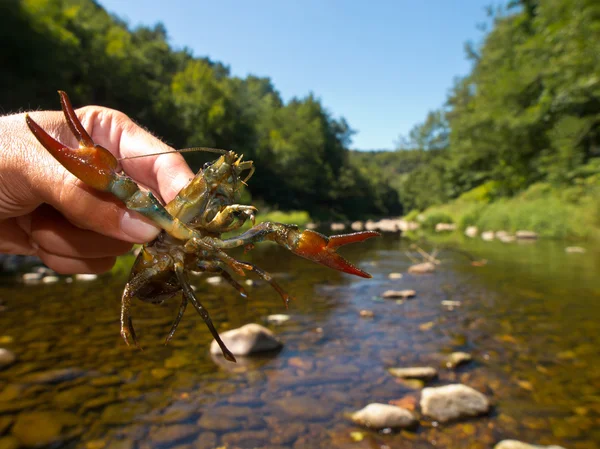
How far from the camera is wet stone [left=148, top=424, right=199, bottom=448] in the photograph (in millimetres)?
4055

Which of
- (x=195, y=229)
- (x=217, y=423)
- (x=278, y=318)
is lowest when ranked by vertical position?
(x=217, y=423)

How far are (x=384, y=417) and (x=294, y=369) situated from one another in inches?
68.8

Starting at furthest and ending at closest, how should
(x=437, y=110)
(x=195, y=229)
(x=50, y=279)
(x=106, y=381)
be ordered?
(x=437, y=110), (x=50, y=279), (x=106, y=381), (x=195, y=229)

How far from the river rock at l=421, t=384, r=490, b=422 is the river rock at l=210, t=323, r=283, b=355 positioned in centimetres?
260

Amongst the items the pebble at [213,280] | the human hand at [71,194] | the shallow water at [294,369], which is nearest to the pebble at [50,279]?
the shallow water at [294,369]

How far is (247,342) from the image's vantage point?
6172 millimetres

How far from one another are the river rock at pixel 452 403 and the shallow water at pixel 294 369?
0.12 meters

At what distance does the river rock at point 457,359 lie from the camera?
19.4ft

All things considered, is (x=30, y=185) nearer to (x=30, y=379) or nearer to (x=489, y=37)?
(x=30, y=379)

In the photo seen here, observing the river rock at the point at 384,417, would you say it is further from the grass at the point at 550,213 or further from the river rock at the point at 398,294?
the grass at the point at 550,213

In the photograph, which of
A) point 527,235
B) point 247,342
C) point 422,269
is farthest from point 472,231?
point 247,342

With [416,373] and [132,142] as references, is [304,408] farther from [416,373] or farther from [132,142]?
[132,142]

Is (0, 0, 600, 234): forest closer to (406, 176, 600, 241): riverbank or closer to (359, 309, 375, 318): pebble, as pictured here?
(406, 176, 600, 241): riverbank

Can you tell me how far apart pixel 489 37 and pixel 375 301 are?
47.9 metres
